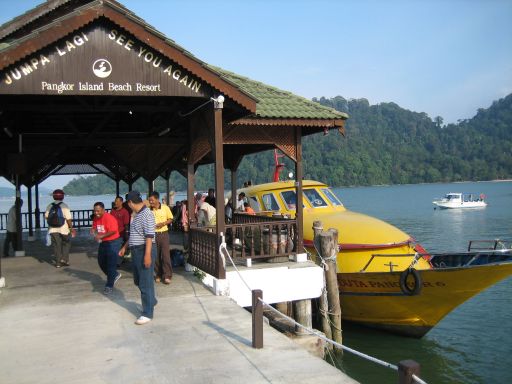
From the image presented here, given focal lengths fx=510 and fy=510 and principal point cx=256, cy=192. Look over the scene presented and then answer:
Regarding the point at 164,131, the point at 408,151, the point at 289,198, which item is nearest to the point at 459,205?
the point at 289,198

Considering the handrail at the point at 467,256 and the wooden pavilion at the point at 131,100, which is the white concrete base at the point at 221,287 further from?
the handrail at the point at 467,256

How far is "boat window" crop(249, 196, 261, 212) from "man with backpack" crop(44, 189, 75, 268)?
576 centimetres

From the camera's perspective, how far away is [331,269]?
1088 centimetres

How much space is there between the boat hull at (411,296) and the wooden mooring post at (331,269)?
134cm

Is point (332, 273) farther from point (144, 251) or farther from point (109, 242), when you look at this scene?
point (144, 251)

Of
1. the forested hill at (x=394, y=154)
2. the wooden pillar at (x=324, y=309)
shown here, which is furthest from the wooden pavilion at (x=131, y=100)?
the forested hill at (x=394, y=154)

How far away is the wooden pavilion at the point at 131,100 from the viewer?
26.2 feet

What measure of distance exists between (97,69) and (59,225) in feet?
14.3

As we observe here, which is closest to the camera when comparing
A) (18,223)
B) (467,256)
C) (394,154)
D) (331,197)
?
(467,256)

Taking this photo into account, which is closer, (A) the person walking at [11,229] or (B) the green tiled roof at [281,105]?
(B) the green tiled roof at [281,105]

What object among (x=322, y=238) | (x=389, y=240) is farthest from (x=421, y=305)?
(x=322, y=238)

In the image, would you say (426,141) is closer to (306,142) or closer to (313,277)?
(306,142)

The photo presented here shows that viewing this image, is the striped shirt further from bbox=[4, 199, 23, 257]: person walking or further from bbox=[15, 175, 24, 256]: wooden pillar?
bbox=[4, 199, 23, 257]: person walking

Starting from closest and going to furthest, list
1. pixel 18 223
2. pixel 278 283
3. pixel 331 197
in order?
pixel 278 283 < pixel 18 223 < pixel 331 197
